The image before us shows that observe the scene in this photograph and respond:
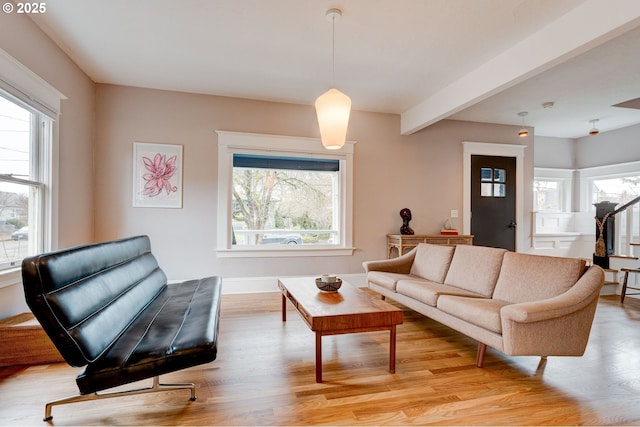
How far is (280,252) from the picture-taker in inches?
186

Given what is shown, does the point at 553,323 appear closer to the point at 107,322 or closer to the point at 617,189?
the point at 107,322

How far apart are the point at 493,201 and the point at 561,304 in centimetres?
378

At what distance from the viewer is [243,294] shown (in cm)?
451

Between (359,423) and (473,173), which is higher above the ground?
(473,173)

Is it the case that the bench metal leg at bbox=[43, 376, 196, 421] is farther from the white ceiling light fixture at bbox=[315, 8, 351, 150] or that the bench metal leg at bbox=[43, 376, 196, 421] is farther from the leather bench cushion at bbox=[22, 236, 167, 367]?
the white ceiling light fixture at bbox=[315, 8, 351, 150]

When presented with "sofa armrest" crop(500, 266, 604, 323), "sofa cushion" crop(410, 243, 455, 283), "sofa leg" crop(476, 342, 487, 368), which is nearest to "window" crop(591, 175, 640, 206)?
"sofa cushion" crop(410, 243, 455, 283)

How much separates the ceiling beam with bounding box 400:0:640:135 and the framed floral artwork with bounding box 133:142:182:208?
3.52 metres

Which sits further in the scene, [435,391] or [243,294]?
[243,294]

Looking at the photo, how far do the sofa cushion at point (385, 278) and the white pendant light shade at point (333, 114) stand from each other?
5.45ft

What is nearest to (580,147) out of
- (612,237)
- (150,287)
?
(612,237)

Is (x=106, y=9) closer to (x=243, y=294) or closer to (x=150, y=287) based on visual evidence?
(x=150, y=287)

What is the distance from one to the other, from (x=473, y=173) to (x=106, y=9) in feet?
17.2

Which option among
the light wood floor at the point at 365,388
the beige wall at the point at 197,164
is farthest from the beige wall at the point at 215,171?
the light wood floor at the point at 365,388

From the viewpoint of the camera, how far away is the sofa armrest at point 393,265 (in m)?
3.99
